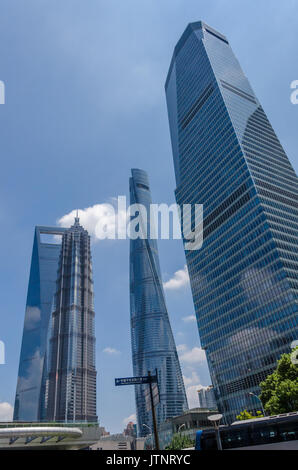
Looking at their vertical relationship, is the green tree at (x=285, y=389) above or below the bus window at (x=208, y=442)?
above

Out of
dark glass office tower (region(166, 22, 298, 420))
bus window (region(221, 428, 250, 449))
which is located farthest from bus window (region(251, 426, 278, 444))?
dark glass office tower (region(166, 22, 298, 420))

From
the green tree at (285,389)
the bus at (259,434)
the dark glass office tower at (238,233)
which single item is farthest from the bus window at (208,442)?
the dark glass office tower at (238,233)

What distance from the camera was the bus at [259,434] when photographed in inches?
1252

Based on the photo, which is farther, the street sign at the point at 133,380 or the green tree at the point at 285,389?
the green tree at the point at 285,389

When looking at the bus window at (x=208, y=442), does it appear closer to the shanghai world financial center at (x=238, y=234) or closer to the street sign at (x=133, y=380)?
the street sign at (x=133, y=380)

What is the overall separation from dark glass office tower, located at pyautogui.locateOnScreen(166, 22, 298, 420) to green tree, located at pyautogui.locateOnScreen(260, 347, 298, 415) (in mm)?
46127

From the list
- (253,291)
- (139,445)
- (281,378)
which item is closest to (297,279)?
(253,291)

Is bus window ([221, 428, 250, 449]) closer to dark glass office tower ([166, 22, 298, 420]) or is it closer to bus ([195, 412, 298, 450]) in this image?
bus ([195, 412, 298, 450])

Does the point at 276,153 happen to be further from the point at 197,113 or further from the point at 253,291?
the point at 253,291

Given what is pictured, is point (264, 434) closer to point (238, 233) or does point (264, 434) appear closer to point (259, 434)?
point (259, 434)

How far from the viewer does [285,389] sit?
49.4m

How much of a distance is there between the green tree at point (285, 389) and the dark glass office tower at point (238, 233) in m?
46.1

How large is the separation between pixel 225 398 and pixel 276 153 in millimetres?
97778
